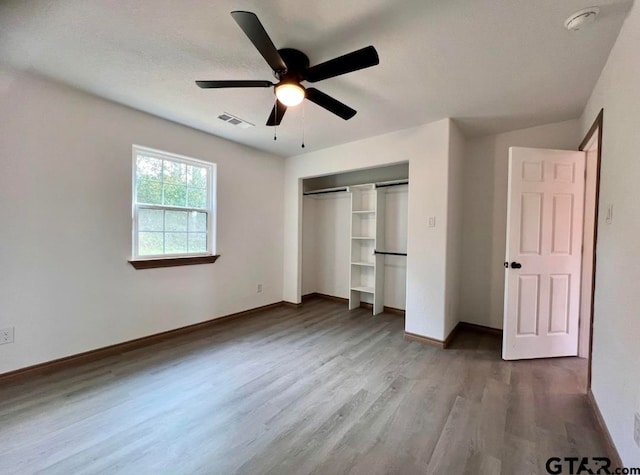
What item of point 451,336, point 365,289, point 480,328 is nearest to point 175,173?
point 365,289

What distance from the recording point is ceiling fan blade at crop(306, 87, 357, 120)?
193 cm

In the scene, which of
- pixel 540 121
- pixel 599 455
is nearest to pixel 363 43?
pixel 540 121

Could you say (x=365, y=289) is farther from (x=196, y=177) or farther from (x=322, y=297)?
(x=196, y=177)

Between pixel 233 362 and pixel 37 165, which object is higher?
A: pixel 37 165

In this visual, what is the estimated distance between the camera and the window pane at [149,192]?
2.97 metres

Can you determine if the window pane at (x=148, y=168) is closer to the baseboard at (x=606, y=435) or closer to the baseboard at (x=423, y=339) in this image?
the baseboard at (x=423, y=339)

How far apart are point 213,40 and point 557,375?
378 centimetres

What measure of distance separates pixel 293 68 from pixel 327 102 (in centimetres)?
32

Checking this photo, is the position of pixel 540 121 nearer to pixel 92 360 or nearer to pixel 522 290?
pixel 522 290

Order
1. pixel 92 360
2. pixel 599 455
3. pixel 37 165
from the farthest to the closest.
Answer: pixel 92 360, pixel 37 165, pixel 599 455

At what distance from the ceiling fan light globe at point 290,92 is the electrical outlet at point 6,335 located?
109 inches

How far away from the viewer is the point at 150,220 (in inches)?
120

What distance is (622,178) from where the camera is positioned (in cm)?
161

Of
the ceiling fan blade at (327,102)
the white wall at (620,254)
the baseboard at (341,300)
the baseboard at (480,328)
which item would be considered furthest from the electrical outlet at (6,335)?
the baseboard at (480,328)
